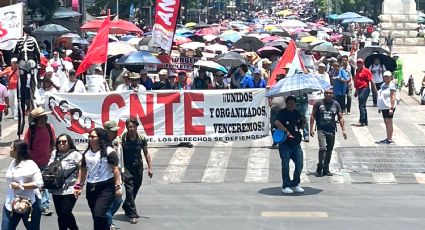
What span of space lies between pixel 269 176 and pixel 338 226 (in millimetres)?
4318

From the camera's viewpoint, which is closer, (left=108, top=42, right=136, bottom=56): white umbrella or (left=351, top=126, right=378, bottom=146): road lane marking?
(left=351, top=126, right=378, bottom=146): road lane marking

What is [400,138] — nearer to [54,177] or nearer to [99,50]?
[99,50]

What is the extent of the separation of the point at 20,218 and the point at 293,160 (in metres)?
5.52

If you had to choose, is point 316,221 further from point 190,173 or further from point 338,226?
point 190,173

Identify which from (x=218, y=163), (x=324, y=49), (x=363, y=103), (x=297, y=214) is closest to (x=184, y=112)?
(x=218, y=163)

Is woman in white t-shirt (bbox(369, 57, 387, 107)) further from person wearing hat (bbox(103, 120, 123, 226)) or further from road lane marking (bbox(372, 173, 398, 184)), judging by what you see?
person wearing hat (bbox(103, 120, 123, 226))

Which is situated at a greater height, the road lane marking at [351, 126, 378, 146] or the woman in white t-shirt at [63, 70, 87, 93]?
the woman in white t-shirt at [63, 70, 87, 93]

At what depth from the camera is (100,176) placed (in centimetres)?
1206

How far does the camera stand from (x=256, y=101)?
67.1 feet

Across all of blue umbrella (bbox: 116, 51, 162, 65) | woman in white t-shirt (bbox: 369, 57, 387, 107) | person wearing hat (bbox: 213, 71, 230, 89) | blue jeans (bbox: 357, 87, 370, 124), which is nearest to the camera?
person wearing hat (bbox: 213, 71, 230, 89)

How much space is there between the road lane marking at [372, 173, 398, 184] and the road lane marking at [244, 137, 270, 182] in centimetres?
181

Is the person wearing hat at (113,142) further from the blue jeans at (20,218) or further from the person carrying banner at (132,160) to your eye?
the blue jeans at (20,218)

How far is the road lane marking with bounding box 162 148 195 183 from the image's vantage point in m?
17.7

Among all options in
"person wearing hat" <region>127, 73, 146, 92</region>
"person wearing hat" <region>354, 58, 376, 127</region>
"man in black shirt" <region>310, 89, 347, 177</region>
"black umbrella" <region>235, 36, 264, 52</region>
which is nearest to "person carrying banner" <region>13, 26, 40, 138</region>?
"person wearing hat" <region>127, 73, 146, 92</region>
